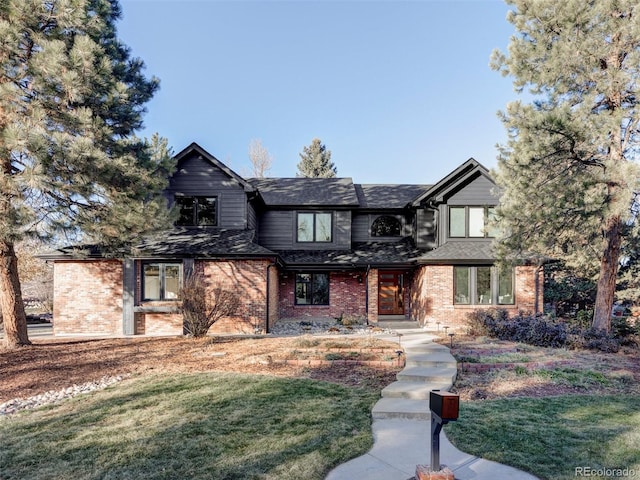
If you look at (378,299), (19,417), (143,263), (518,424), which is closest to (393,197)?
(378,299)

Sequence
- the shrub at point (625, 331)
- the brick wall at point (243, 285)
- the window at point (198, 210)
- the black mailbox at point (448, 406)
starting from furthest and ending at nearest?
the window at point (198, 210) < the brick wall at point (243, 285) < the shrub at point (625, 331) < the black mailbox at point (448, 406)

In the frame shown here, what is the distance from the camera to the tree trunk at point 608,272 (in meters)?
10.8

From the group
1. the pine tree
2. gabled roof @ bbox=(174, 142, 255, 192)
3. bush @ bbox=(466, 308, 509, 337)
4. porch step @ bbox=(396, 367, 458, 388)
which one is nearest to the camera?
porch step @ bbox=(396, 367, 458, 388)

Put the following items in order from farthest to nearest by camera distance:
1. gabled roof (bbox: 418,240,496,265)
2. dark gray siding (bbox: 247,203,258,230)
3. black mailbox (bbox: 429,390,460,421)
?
1. dark gray siding (bbox: 247,203,258,230)
2. gabled roof (bbox: 418,240,496,265)
3. black mailbox (bbox: 429,390,460,421)

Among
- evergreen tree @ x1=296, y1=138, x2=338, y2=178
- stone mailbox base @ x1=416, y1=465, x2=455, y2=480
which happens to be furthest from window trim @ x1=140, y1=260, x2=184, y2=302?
evergreen tree @ x1=296, y1=138, x2=338, y2=178

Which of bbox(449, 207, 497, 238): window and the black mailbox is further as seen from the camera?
bbox(449, 207, 497, 238): window

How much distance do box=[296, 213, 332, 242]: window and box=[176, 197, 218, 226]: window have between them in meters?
3.99

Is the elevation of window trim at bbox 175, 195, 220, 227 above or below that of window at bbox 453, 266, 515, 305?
above

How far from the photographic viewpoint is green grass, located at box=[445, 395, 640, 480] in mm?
3863

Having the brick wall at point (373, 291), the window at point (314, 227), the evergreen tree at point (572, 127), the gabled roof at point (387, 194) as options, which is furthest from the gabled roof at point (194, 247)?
the evergreen tree at point (572, 127)

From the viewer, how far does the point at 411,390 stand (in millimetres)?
5973

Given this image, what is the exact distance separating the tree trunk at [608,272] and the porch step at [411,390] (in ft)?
25.2

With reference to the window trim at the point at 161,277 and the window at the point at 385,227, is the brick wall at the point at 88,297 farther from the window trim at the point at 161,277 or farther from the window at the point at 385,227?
the window at the point at 385,227

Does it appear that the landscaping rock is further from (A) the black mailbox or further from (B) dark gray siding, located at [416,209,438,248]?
(B) dark gray siding, located at [416,209,438,248]
